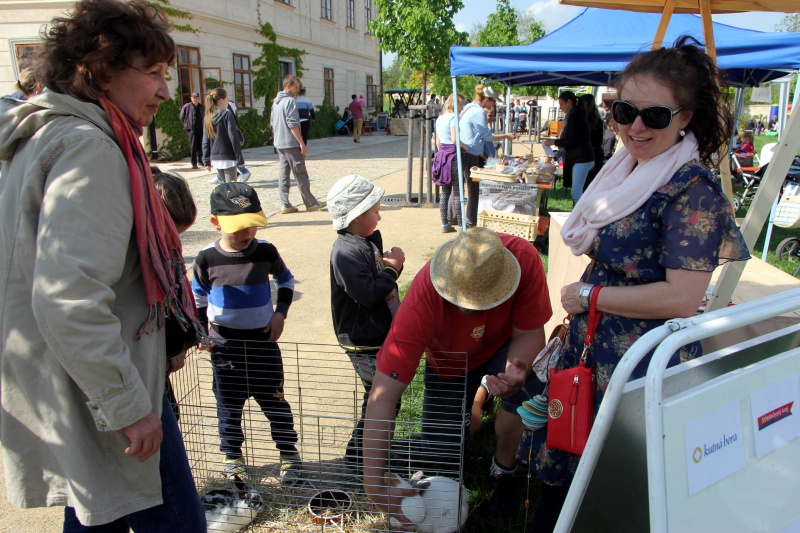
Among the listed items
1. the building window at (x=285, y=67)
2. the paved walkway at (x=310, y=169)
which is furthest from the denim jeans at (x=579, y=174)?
the building window at (x=285, y=67)

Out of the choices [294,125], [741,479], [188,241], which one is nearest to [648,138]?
[741,479]

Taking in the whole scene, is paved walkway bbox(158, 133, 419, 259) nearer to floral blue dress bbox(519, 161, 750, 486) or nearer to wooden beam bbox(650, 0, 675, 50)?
wooden beam bbox(650, 0, 675, 50)

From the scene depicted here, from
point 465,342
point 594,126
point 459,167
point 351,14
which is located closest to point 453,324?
point 465,342

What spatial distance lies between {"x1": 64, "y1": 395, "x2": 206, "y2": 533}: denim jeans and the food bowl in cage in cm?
59

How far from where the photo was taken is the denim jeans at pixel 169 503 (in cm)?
152

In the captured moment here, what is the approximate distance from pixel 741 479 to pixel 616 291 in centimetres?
56

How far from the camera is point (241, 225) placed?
243 cm

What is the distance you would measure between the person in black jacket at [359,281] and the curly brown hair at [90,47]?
1.21m

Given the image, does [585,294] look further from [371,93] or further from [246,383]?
[371,93]

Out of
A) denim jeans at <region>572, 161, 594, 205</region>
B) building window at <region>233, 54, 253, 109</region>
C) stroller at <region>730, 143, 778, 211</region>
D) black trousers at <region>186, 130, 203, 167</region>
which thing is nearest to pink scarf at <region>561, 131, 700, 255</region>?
denim jeans at <region>572, 161, 594, 205</region>

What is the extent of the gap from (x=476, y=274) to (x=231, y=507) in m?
1.36

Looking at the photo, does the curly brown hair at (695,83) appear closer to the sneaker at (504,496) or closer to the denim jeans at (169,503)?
the sneaker at (504,496)

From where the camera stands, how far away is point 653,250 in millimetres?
1584

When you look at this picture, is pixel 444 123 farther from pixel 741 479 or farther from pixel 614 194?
pixel 741 479
